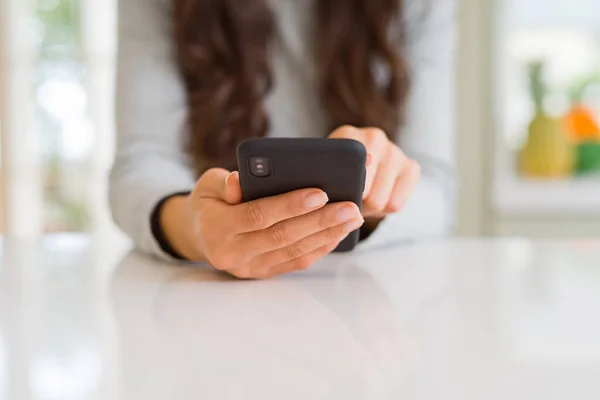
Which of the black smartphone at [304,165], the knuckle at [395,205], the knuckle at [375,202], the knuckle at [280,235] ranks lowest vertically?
the knuckle at [280,235]

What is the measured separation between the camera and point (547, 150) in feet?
6.92

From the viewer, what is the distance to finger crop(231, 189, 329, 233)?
534mm

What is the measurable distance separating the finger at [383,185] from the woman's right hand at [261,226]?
59mm

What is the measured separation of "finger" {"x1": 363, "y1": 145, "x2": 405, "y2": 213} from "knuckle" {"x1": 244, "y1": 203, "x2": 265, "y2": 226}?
0.40 ft

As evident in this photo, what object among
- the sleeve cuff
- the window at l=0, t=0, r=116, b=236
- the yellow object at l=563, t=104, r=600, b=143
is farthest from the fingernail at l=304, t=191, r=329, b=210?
the window at l=0, t=0, r=116, b=236

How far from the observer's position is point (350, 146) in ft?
1.71

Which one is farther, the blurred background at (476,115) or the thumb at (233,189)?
the blurred background at (476,115)

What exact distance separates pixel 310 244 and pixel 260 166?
0.11 metres

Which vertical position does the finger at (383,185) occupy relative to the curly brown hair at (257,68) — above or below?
below

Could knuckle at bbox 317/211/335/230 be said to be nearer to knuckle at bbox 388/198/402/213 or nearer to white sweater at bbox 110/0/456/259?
knuckle at bbox 388/198/402/213

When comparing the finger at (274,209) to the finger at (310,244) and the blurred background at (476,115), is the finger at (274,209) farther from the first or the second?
the blurred background at (476,115)

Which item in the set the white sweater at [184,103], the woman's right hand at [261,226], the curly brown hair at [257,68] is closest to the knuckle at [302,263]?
the woman's right hand at [261,226]

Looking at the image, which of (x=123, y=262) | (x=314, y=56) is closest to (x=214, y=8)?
(x=314, y=56)

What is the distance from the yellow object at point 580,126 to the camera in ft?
7.23
